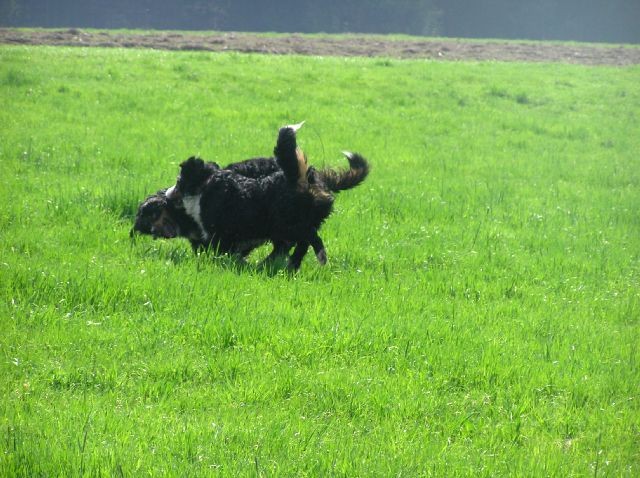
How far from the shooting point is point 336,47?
3397cm

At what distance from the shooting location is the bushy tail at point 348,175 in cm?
947

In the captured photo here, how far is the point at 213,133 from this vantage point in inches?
609

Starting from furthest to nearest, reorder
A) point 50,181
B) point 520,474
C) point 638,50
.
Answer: point 638,50 < point 50,181 < point 520,474

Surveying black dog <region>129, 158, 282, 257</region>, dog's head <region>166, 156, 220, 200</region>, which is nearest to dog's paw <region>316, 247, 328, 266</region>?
black dog <region>129, 158, 282, 257</region>

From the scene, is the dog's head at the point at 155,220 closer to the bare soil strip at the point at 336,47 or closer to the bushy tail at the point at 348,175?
the bushy tail at the point at 348,175

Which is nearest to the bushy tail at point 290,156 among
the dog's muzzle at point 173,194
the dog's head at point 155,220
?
the dog's muzzle at point 173,194

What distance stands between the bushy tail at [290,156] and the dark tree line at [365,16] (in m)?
52.4

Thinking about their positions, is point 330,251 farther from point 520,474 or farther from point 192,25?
point 192,25

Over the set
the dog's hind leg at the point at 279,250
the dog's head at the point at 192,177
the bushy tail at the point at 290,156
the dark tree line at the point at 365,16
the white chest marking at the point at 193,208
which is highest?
the dark tree line at the point at 365,16

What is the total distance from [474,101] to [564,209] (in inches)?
381

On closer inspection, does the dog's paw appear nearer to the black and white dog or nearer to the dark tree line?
the black and white dog

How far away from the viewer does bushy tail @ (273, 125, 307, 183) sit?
8461 millimetres

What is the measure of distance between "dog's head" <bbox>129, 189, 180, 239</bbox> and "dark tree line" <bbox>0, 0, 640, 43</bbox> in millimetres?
51434

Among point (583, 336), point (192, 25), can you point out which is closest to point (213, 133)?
point (583, 336)
